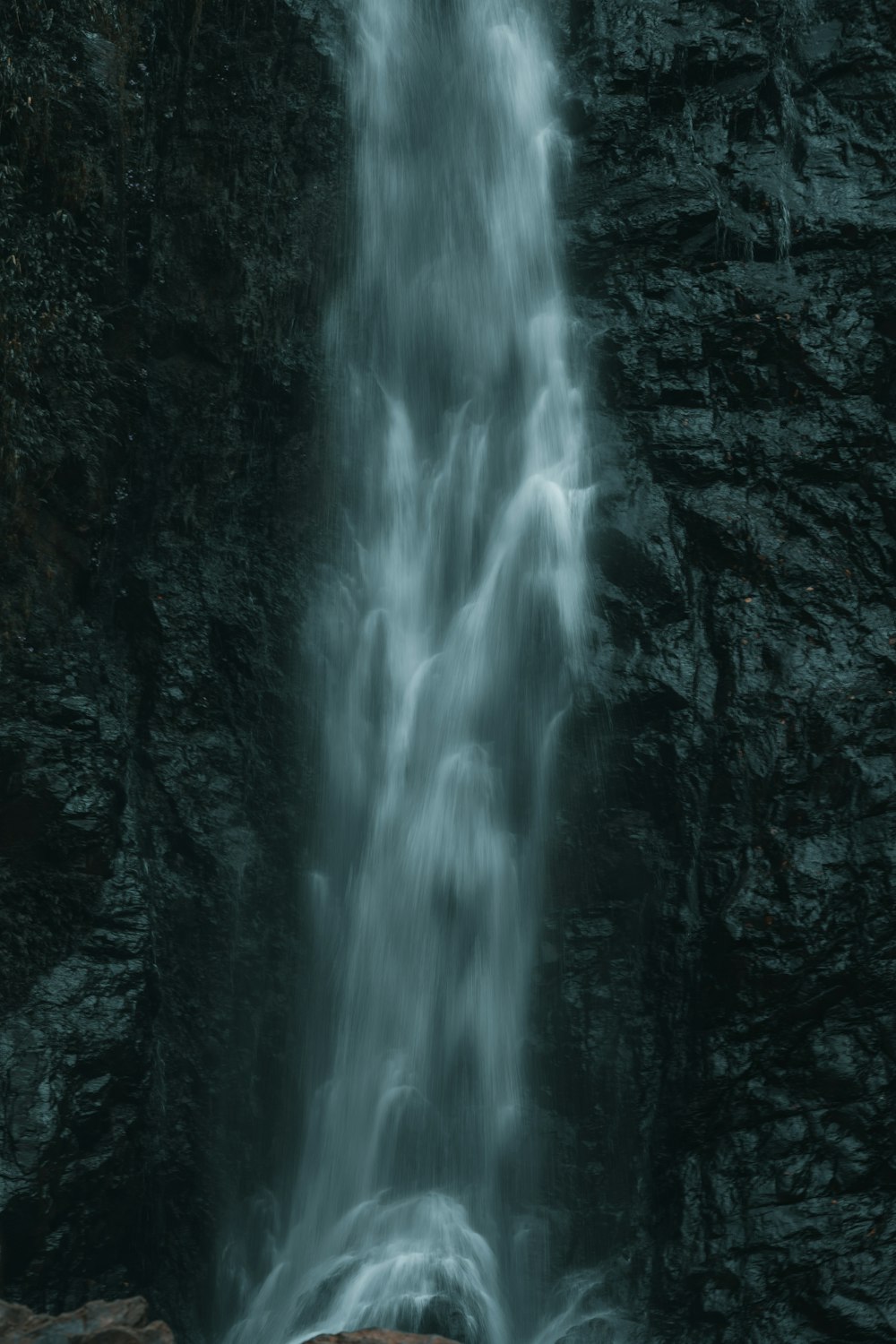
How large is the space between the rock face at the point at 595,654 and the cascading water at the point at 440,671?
1.00 ft

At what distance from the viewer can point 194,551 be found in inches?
377

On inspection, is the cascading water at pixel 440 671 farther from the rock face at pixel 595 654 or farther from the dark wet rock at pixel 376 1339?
the dark wet rock at pixel 376 1339

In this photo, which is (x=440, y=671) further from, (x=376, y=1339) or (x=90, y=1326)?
(x=90, y=1326)

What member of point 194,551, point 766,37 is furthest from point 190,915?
point 766,37

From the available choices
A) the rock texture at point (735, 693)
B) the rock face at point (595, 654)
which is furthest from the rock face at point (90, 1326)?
the rock texture at point (735, 693)

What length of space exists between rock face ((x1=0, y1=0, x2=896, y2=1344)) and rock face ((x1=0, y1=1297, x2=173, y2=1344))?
1516 mm

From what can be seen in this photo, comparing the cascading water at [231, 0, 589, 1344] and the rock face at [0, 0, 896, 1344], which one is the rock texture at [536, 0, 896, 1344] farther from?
the cascading water at [231, 0, 589, 1344]

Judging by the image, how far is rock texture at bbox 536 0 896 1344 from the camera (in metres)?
7.41

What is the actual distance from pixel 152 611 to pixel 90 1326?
5084 millimetres

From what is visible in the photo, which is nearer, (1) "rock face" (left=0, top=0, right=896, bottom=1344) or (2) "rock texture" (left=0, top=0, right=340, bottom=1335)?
(1) "rock face" (left=0, top=0, right=896, bottom=1344)

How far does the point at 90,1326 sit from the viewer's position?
5879 millimetres

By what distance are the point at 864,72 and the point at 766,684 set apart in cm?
561

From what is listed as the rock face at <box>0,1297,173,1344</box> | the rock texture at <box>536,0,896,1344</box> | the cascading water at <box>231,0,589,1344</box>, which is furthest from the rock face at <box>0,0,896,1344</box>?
the rock face at <box>0,1297,173,1344</box>

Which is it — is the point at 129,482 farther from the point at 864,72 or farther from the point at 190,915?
the point at 864,72
